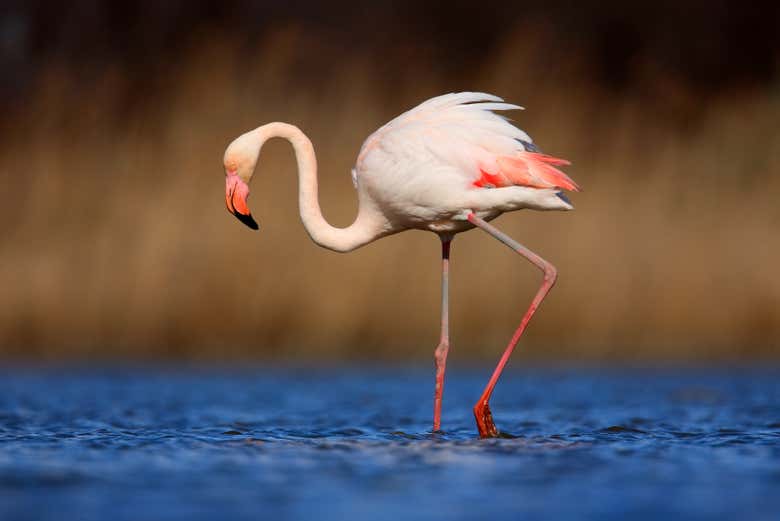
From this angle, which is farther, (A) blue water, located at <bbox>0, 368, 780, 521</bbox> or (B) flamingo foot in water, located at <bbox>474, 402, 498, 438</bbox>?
(B) flamingo foot in water, located at <bbox>474, 402, 498, 438</bbox>

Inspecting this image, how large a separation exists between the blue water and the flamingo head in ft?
4.68

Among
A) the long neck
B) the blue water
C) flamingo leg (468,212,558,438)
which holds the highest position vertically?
the long neck

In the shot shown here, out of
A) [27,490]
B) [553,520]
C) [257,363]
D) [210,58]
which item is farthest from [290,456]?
[210,58]

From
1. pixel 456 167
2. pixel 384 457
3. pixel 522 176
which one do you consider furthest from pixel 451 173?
pixel 384 457

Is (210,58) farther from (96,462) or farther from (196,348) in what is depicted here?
(96,462)

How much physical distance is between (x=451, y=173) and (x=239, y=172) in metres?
1.39

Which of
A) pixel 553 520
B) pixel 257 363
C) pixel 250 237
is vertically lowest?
pixel 553 520

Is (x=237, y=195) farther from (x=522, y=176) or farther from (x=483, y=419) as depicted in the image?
(x=483, y=419)

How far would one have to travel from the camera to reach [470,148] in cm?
882

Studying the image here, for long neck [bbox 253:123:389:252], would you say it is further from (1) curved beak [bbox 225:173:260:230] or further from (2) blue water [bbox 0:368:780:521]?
(2) blue water [bbox 0:368:780:521]

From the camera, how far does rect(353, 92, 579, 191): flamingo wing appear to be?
28.9ft

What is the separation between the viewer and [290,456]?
7723 mm

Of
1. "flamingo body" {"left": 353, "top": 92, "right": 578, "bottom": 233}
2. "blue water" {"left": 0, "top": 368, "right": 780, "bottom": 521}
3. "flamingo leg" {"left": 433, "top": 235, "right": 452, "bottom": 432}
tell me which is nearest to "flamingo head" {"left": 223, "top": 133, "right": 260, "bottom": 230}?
"flamingo body" {"left": 353, "top": 92, "right": 578, "bottom": 233}

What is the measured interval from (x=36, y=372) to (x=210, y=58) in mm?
6298
